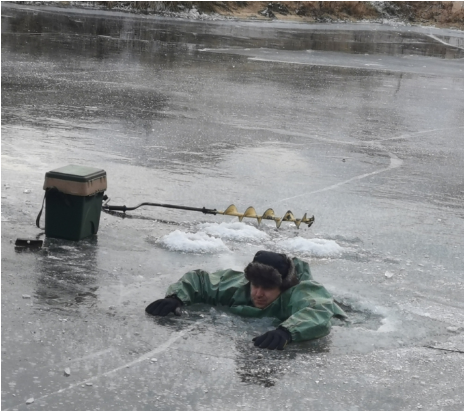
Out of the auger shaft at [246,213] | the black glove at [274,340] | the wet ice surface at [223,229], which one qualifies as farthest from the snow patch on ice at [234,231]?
the black glove at [274,340]

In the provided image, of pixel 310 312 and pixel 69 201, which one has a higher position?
pixel 69 201

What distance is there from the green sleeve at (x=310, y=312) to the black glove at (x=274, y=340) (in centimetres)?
7

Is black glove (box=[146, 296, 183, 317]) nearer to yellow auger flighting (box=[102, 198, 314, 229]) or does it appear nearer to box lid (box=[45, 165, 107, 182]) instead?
box lid (box=[45, 165, 107, 182])

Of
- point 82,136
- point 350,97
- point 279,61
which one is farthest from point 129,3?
point 82,136

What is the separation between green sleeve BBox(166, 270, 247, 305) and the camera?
607cm

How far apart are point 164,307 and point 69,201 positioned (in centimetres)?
158

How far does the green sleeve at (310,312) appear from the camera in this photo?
5602 millimetres

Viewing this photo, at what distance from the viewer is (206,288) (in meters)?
6.12

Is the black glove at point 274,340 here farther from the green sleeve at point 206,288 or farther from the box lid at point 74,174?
the box lid at point 74,174

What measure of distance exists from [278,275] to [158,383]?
124 cm

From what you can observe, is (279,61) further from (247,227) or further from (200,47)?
(247,227)

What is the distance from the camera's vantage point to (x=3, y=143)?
10109mm

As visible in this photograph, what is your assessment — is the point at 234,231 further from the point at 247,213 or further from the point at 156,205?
the point at 156,205

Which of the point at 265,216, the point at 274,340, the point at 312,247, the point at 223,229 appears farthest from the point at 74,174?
the point at 274,340
